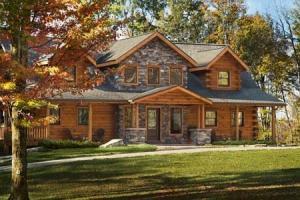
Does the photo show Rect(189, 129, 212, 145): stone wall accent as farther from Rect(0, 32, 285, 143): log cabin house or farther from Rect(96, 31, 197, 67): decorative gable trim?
Rect(96, 31, 197, 67): decorative gable trim

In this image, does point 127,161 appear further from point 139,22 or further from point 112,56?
point 139,22

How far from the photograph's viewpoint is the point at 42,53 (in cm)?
1285

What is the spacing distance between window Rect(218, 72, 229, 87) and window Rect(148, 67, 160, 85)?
16.5 ft

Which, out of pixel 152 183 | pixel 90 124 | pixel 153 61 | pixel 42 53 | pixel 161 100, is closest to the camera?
pixel 42 53

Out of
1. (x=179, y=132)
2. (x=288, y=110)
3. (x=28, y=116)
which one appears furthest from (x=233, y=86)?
(x=28, y=116)

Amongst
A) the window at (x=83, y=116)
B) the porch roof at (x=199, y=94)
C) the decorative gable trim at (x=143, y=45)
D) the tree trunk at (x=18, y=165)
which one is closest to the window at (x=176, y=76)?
the porch roof at (x=199, y=94)

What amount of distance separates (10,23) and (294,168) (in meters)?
11.8

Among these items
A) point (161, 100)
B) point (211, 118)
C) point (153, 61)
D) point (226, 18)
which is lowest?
point (211, 118)

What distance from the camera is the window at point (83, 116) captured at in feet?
112

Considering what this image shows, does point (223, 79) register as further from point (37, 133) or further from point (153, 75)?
point (37, 133)

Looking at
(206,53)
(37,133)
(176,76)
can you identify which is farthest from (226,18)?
(37,133)

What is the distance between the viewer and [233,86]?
3941 cm

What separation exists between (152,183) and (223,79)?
921 inches

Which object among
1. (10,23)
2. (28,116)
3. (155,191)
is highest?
(10,23)
